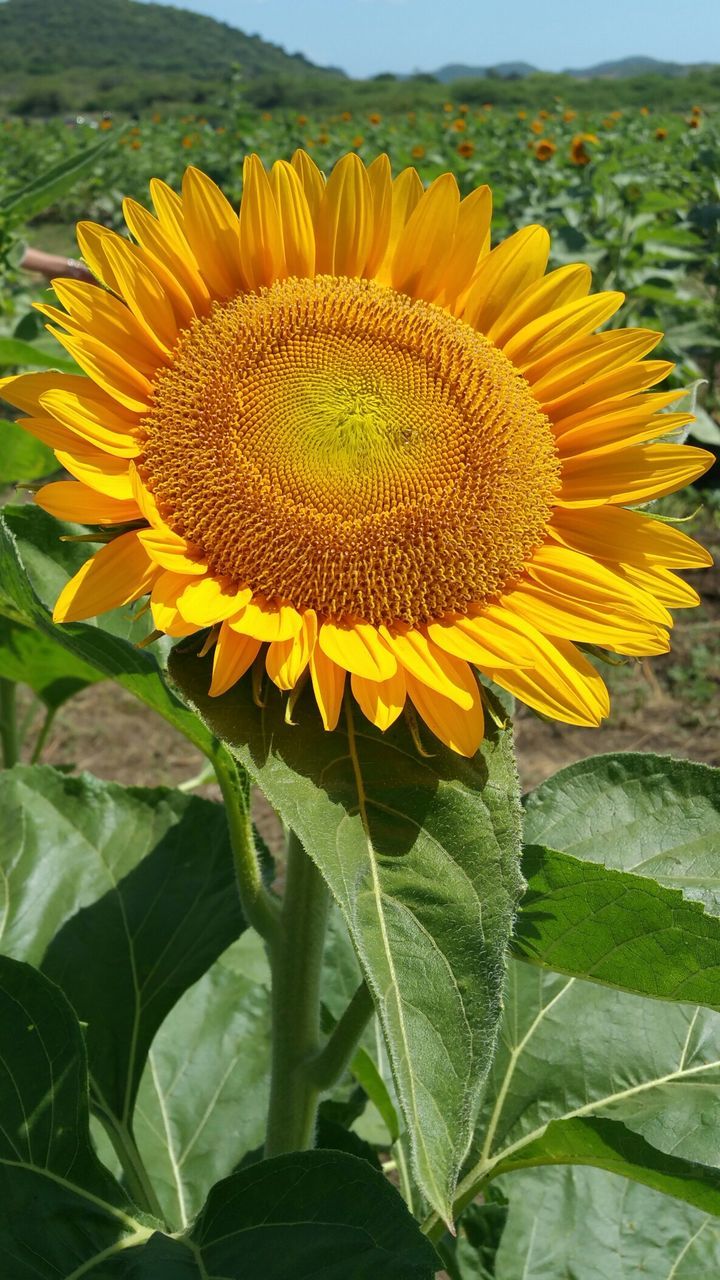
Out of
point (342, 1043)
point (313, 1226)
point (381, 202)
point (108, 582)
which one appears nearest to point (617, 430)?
point (381, 202)

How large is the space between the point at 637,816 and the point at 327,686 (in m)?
0.50

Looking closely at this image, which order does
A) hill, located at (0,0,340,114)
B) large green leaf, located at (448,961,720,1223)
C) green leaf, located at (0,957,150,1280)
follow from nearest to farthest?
green leaf, located at (0,957,150,1280) < large green leaf, located at (448,961,720,1223) < hill, located at (0,0,340,114)

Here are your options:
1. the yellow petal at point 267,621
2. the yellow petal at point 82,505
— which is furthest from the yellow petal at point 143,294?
the yellow petal at point 267,621

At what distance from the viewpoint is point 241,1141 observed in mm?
1829

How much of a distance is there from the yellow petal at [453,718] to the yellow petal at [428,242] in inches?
20.6

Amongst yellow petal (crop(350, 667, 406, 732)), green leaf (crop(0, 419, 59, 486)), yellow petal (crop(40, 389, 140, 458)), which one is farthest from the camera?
green leaf (crop(0, 419, 59, 486))

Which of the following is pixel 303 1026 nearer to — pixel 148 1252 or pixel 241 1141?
pixel 148 1252

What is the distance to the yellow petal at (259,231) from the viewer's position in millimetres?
1201

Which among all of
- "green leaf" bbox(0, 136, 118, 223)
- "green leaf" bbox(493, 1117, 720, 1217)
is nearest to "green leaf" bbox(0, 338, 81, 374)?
"green leaf" bbox(0, 136, 118, 223)

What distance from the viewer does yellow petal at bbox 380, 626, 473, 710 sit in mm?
997

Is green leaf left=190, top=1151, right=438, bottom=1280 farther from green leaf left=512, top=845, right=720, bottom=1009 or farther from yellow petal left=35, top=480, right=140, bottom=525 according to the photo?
yellow petal left=35, top=480, right=140, bottom=525

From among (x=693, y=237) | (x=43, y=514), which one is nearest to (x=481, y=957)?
(x=43, y=514)

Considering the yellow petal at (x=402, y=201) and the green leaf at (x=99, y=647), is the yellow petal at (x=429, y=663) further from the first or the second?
the yellow petal at (x=402, y=201)

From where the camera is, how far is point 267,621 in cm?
104
